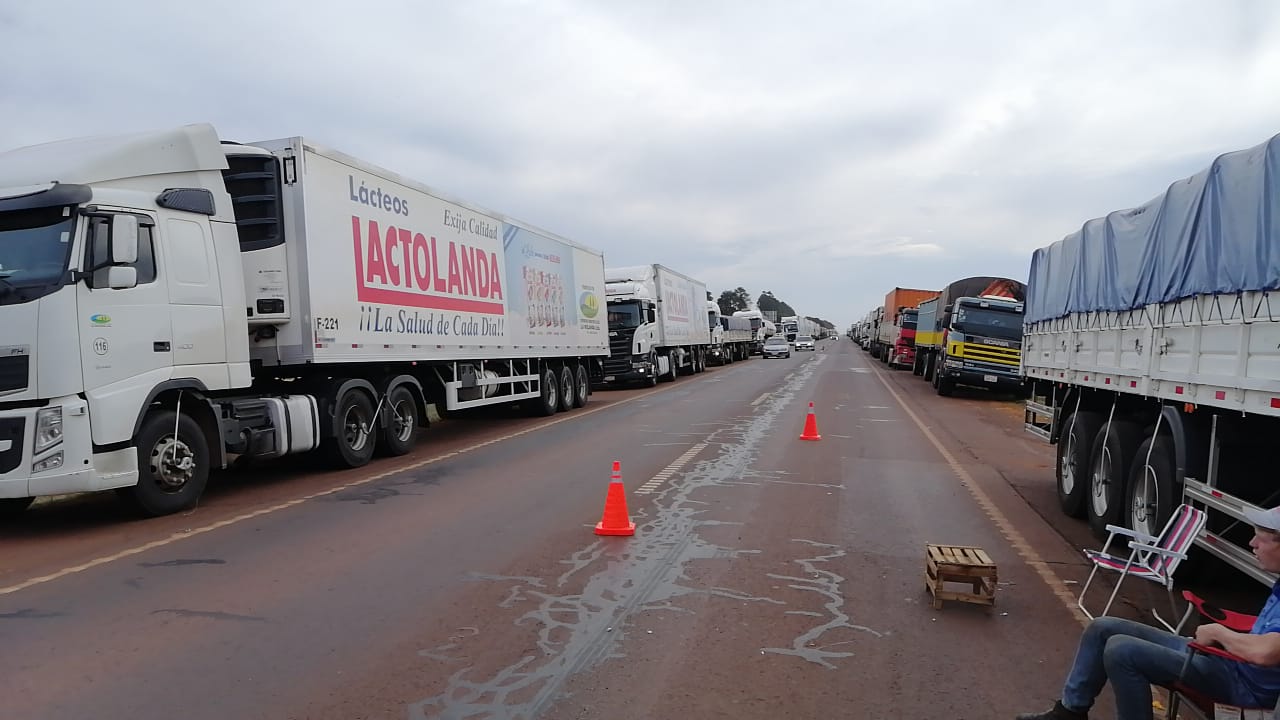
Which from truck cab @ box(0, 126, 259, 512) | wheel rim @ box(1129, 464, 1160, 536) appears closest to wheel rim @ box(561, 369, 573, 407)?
truck cab @ box(0, 126, 259, 512)

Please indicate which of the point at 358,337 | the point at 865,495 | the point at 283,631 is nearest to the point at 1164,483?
the point at 865,495

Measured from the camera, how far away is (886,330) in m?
47.7

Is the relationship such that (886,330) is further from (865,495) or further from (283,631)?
(283,631)

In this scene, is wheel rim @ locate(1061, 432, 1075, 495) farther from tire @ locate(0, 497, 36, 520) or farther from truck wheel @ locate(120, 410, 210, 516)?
tire @ locate(0, 497, 36, 520)

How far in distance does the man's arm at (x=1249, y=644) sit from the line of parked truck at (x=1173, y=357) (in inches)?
50.6

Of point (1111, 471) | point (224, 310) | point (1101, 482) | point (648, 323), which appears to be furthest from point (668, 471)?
point (648, 323)

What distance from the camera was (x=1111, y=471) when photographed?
7.25m

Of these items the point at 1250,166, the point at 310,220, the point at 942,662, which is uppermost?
the point at 310,220

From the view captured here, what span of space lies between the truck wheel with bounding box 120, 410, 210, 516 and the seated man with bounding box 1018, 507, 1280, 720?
757cm

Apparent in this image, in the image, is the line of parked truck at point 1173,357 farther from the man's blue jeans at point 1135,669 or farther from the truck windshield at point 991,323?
the truck windshield at point 991,323

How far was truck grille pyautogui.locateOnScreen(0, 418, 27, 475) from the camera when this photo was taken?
7.11 meters

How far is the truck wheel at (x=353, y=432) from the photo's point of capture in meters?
10.8

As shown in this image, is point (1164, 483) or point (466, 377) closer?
point (1164, 483)

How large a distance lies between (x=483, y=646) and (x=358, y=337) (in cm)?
736
